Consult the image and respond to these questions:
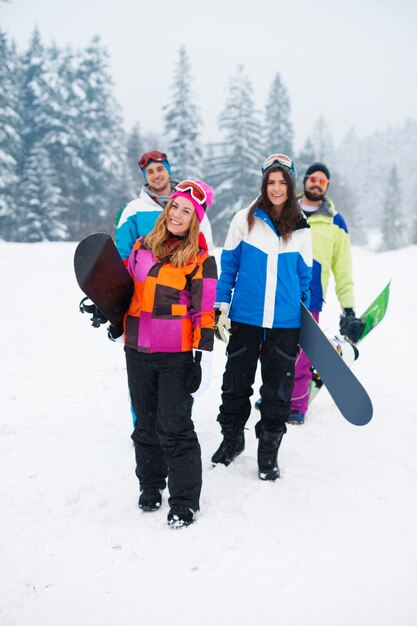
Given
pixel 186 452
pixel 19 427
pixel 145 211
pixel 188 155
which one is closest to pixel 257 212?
pixel 145 211

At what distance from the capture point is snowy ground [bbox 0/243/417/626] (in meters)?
2.31

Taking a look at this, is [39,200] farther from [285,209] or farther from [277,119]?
[285,209]

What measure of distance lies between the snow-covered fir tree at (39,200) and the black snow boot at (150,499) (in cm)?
2724

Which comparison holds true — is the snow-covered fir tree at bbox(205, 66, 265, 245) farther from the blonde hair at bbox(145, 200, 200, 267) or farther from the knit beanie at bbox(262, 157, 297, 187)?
the blonde hair at bbox(145, 200, 200, 267)

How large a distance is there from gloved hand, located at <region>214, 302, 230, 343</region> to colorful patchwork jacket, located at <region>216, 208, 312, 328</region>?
0.20 ft

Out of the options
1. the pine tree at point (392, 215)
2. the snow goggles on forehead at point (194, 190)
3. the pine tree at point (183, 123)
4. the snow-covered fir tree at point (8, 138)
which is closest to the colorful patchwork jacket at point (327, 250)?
the snow goggles on forehead at point (194, 190)

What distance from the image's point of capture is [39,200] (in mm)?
28016

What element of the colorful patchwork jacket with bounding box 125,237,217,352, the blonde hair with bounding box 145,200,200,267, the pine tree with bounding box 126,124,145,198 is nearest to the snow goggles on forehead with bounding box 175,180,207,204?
the blonde hair with bounding box 145,200,200,267

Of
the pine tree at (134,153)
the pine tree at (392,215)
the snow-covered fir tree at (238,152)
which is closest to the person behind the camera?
the snow-covered fir tree at (238,152)

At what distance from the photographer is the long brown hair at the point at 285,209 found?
3.51 meters

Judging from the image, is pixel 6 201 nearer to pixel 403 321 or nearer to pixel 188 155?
pixel 188 155

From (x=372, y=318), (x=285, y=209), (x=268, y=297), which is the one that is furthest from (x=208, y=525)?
(x=372, y=318)

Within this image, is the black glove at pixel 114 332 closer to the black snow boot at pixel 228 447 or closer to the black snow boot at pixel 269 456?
the black snow boot at pixel 228 447

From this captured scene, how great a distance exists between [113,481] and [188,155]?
28287 millimetres
